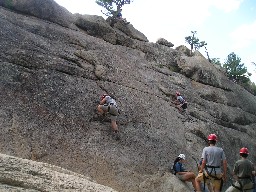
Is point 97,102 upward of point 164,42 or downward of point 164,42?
downward

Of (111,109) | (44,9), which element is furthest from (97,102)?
(44,9)

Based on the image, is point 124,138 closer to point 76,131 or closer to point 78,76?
point 76,131

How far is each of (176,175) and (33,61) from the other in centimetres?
1084

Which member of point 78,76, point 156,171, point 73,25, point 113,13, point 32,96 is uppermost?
point 113,13

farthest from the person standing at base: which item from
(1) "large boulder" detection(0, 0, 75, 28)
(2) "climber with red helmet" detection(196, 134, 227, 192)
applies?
(2) "climber with red helmet" detection(196, 134, 227, 192)

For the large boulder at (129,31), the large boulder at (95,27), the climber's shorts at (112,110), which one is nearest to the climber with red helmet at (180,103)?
the climber's shorts at (112,110)

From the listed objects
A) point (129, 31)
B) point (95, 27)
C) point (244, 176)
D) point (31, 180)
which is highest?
point (129, 31)

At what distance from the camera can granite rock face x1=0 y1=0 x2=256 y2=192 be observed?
15.8 m

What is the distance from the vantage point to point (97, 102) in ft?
65.2

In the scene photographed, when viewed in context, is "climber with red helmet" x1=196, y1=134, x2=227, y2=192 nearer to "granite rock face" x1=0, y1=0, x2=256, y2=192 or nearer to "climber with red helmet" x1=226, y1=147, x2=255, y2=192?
"climber with red helmet" x1=226, y1=147, x2=255, y2=192

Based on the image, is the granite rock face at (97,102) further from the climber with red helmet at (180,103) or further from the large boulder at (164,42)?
the large boulder at (164,42)

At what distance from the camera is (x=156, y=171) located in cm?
1723

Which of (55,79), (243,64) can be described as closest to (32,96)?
(55,79)

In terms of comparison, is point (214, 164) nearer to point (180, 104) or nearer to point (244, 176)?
point (244, 176)
